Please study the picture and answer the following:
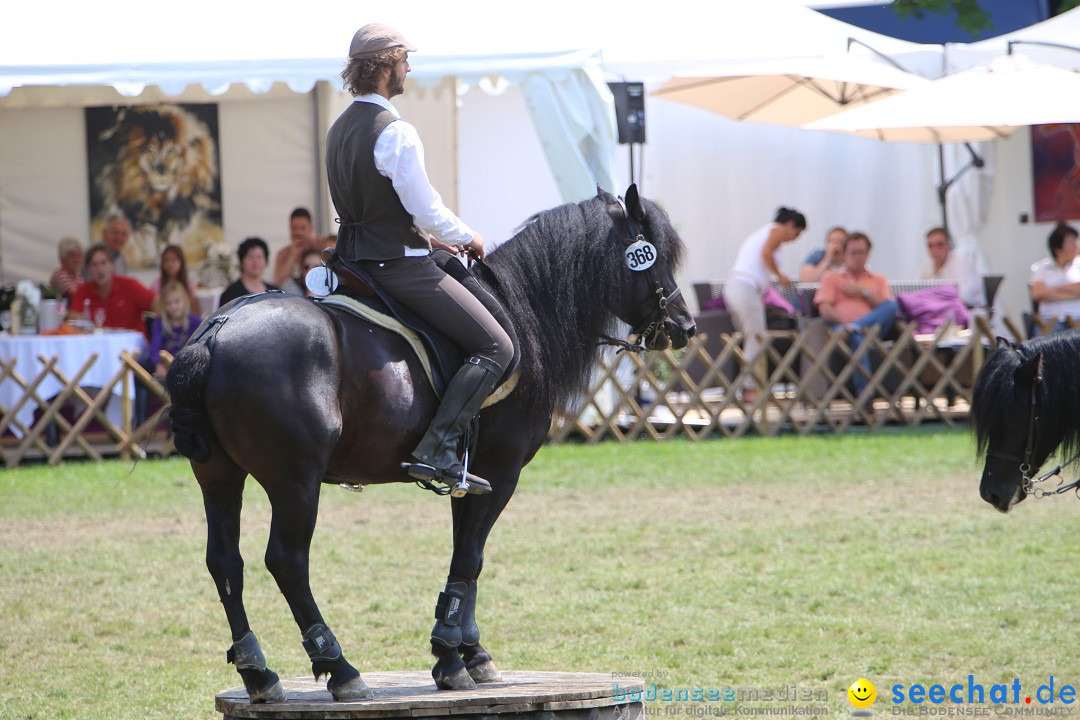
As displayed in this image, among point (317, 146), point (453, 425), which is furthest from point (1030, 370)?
point (317, 146)

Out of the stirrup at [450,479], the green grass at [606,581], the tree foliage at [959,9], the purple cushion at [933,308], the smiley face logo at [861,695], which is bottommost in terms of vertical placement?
the green grass at [606,581]

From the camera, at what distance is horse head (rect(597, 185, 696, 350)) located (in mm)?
4844

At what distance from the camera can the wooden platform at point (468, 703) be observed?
4078 mm

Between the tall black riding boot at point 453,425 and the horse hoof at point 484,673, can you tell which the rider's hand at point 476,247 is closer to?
the tall black riding boot at point 453,425

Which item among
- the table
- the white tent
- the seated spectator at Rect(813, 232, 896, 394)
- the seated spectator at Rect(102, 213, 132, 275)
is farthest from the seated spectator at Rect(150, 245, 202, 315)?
the seated spectator at Rect(813, 232, 896, 394)

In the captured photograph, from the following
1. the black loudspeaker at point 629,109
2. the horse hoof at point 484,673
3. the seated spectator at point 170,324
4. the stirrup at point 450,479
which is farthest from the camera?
the black loudspeaker at point 629,109

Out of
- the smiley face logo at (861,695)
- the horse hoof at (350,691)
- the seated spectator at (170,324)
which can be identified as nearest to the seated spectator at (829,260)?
the seated spectator at (170,324)

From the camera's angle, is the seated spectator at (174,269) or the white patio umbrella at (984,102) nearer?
the white patio umbrella at (984,102)

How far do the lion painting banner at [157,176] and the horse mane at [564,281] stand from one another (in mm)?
10192

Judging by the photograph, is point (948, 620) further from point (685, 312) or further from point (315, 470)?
point (315, 470)

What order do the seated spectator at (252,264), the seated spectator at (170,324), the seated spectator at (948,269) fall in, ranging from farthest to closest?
the seated spectator at (948,269) → the seated spectator at (170,324) → the seated spectator at (252,264)

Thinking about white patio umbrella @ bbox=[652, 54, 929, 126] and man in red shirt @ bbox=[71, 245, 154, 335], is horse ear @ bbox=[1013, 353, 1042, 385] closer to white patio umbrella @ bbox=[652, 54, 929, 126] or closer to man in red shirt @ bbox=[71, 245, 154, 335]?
white patio umbrella @ bbox=[652, 54, 929, 126]

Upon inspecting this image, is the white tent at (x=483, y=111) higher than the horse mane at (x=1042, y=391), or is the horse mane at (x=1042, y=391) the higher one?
the white tent at (x=483, y=111)

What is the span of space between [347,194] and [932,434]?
8980 millimetres
